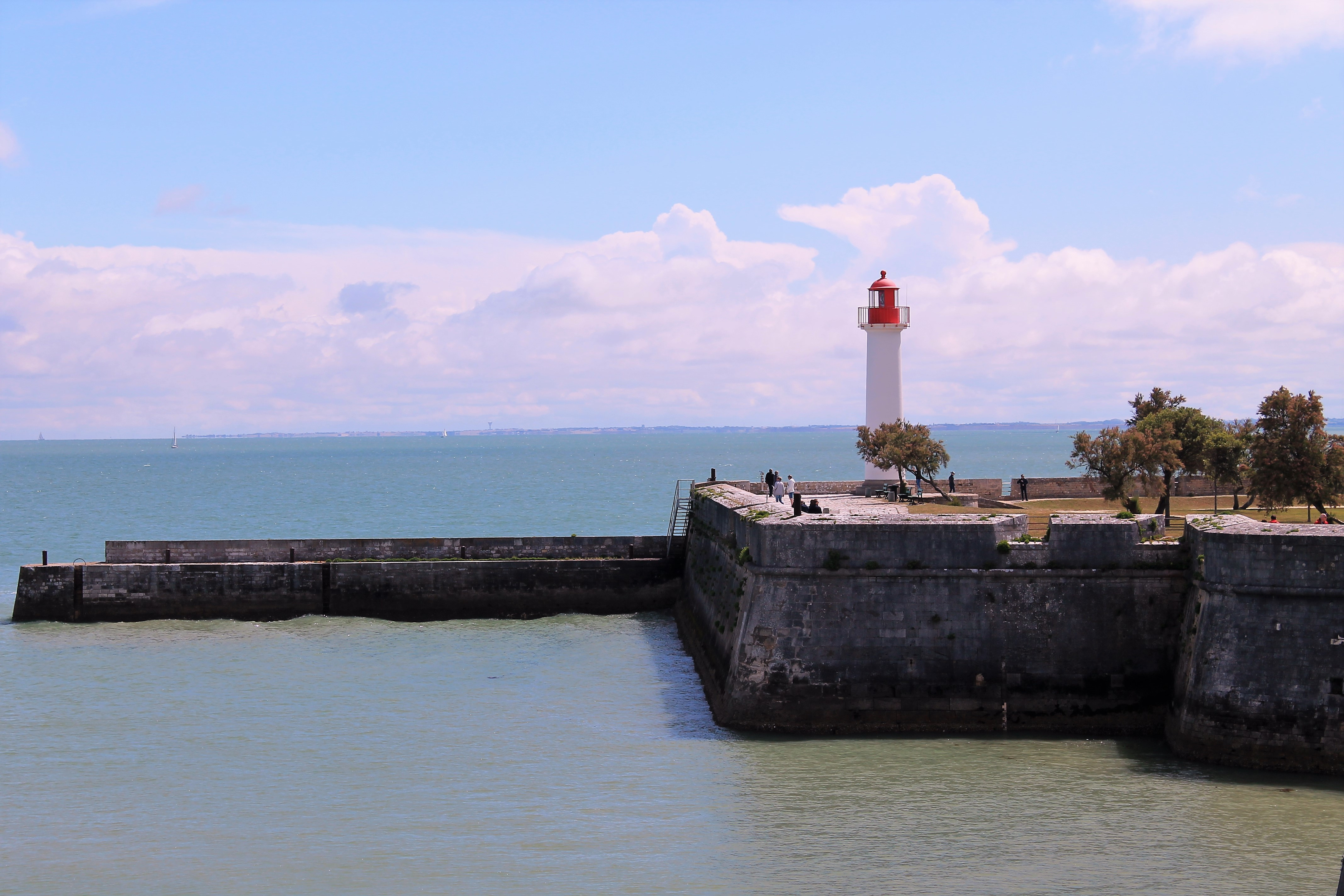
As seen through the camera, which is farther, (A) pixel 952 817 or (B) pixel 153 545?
(B) pixel 153 545

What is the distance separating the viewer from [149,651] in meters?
29.8

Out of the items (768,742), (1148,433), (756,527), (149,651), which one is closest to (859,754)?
(768,742)

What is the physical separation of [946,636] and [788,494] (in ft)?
37.9

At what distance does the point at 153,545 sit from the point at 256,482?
89.5 m

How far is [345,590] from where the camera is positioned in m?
34.7

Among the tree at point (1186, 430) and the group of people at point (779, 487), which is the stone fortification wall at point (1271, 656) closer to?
the group of people at point (779, 487)

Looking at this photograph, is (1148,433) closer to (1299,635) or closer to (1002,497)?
(1002,497)

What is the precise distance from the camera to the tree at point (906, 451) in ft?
129

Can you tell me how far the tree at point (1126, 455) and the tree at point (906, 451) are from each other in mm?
6556

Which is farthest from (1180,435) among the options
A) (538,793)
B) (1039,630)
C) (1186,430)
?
(538,793)

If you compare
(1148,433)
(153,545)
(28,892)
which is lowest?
(28,892)

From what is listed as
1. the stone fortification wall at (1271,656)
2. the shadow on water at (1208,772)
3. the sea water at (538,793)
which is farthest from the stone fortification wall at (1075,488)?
the stone fortification wall at (1271,656)

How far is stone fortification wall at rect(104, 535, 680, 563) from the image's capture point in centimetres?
3578

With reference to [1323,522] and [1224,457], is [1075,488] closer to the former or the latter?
[1224,457]
